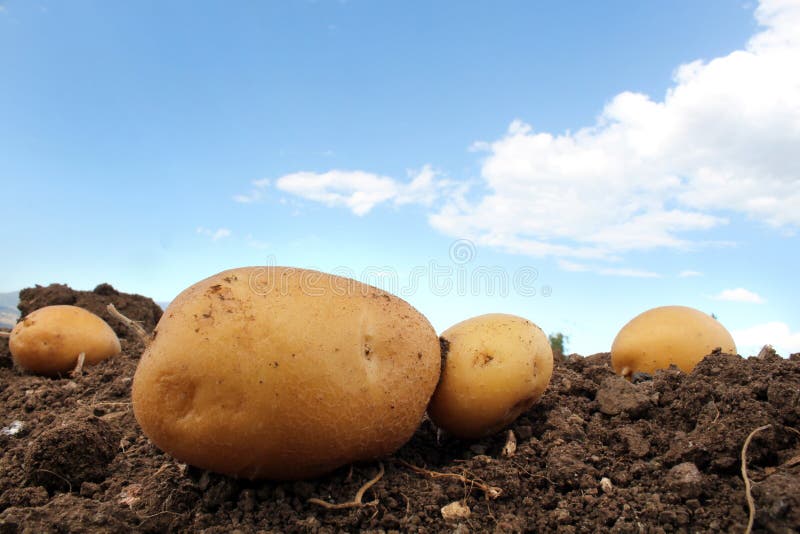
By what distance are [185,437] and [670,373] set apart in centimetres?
251

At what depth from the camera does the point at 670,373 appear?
3398 mm

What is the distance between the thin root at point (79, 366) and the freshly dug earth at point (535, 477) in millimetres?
2148

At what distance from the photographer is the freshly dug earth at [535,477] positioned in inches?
95.0

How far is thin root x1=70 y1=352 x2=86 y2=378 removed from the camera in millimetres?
5527

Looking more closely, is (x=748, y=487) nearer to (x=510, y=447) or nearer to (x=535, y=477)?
(x=535, y=477)

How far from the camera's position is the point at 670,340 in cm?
412

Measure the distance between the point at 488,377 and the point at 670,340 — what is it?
1.84 metres

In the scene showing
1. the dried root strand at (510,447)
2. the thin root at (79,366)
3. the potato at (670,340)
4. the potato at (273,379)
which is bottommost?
the thin root at (79,366)

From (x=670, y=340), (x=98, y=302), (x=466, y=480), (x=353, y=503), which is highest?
(x=670, y=340)

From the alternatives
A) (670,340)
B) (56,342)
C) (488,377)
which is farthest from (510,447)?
(56,342)

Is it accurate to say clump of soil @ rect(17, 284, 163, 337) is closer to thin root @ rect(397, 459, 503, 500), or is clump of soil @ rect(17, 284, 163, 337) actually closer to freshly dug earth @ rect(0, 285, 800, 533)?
freshly dug earth @ rect(0, 285, 800, 533)

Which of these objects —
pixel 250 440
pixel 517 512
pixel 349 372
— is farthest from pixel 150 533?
pixel 517 512

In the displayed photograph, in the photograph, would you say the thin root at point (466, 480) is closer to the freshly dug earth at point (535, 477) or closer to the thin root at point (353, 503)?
the freshly dug earth at point (535, 477)

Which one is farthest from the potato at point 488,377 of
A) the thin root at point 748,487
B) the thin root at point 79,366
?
the thin root at point 79,366
